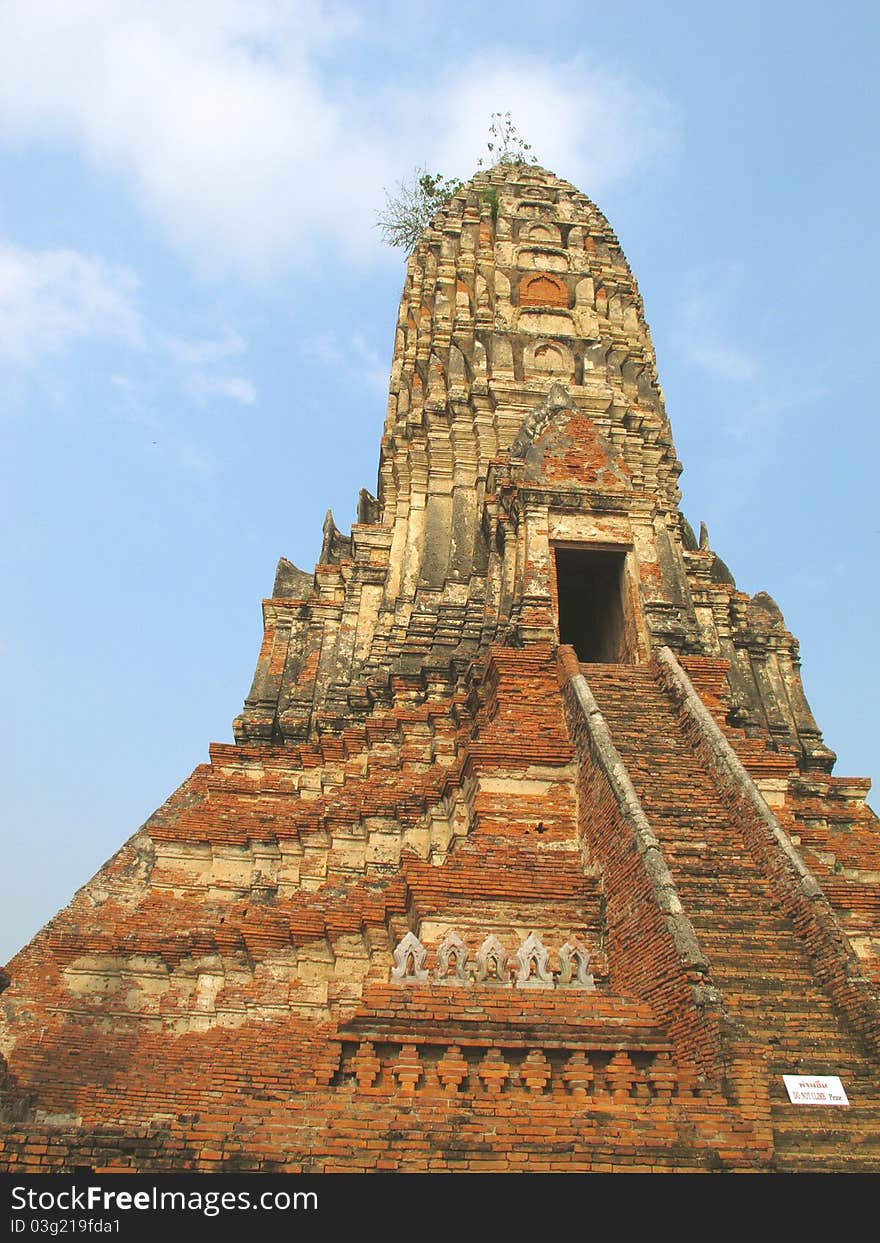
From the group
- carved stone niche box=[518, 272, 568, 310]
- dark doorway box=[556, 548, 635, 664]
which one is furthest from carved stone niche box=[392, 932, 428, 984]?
carved stone niche box=[518, 272, 568, 310]

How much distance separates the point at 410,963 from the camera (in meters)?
7.52

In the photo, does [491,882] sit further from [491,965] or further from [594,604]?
[594,604]

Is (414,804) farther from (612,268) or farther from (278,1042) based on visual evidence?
(612,268)

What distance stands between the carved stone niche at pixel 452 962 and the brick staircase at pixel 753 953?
1.86 meters

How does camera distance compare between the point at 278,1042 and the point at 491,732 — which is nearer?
the point at 278,1042

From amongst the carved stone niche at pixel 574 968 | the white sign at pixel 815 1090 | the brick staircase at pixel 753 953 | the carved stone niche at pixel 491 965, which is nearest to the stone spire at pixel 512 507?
the brick staircase at pixel 753 953

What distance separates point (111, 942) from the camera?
38.5 feet

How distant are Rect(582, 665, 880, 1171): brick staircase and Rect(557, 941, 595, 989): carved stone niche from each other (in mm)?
931

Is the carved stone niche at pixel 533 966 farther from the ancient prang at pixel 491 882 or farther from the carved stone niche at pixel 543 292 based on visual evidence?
the carved stone niche at pixel 543 292

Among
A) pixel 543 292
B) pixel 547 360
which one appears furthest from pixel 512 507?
pixel 543 292

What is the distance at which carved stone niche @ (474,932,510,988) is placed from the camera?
24.4 ft

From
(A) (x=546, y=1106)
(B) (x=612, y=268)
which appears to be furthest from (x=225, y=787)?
(B) (x=612, y=268)

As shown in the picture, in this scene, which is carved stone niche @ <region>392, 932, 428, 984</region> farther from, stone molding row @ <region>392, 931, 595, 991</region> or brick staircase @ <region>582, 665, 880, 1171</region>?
brick staircase @ <region>582, 665, 880, 1171</region>
